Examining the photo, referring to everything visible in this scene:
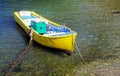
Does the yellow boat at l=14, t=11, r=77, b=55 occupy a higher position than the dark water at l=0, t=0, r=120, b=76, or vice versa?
the yellow boat at l=14, t=11, r=77, b=55

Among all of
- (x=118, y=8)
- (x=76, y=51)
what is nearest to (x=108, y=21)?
(x=118, y=8)

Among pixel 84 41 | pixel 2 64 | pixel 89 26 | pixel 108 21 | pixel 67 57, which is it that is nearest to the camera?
pixel 2 64

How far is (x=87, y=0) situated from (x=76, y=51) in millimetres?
29743

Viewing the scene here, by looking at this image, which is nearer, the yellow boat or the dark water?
the dark water

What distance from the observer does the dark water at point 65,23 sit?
22.2 m

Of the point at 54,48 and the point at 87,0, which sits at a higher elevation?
the point at 54,48

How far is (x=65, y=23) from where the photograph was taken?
35.1 meters

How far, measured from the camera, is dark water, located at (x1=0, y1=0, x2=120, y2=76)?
22197 millimetres

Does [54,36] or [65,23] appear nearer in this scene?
[54,36]

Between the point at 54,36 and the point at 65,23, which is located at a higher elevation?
the point at 54,36

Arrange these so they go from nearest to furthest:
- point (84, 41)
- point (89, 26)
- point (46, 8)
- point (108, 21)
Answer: point (84, 41) < point (89, 26) < point (108, 21) < point (46, 8)

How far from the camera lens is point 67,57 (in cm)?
2372

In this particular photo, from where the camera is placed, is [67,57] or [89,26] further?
[89,26]

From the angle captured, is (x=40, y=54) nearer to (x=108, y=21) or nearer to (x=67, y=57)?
(x=67, y=57)
